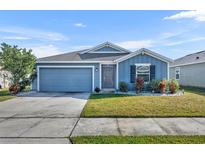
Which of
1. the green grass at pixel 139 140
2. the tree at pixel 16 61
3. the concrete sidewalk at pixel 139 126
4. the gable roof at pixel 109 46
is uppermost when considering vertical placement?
the gable roof at pixel 109 46

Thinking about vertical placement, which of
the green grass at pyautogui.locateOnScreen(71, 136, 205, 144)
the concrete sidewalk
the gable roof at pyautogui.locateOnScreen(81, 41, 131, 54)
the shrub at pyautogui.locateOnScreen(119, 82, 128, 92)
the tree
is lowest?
the green grass at pyautogui.locateOnScreen(71, 136, 205, 144)

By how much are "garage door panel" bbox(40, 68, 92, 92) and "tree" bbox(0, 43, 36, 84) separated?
1506 mm

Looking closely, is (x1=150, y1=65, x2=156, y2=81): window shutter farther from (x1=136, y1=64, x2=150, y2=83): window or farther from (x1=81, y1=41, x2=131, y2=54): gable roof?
(x1=81, y1=41, x2=131, y2=54): gable roof

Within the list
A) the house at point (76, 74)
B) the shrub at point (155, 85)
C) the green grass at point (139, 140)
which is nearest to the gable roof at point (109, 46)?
the house at point (76, 74)

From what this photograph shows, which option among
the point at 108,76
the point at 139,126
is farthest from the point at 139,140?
the point at 108,76

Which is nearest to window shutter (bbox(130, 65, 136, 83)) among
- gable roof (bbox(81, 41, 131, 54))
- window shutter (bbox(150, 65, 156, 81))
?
window shutter (bbox(150, 65, 156, 81))

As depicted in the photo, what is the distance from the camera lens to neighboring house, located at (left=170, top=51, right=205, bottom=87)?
941 inches

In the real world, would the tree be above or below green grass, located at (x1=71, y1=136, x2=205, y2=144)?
above

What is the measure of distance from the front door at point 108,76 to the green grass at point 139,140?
1371 cm

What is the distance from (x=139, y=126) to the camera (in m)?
7.41

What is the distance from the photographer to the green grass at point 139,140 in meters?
5.78

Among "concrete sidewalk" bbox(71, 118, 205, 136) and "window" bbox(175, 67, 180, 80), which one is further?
"window" bbox(175, 67, 180, 80)

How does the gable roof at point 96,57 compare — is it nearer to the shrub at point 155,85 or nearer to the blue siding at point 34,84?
the blue siding at point 34,84

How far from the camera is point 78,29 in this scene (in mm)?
23219
